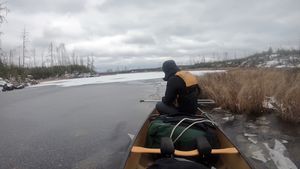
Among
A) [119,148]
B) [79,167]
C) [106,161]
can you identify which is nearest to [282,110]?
[119,148]


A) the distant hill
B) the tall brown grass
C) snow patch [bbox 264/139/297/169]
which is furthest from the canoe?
the distant hill

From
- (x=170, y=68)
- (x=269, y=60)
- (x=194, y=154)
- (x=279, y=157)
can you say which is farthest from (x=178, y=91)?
(x=269, y=60)

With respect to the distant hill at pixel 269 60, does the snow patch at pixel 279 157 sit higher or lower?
lower

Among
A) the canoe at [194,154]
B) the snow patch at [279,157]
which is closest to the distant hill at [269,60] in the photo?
the snow patch at [279,157]

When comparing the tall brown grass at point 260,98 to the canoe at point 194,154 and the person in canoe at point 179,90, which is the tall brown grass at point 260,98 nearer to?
the person in canoe at point 179,90

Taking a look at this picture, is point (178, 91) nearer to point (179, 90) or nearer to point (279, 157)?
point (179, 90)

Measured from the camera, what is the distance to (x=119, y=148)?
5.69 meters

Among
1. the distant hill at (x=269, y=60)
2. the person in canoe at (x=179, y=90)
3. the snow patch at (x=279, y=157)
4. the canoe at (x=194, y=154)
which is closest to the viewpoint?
the canoe at (x=194, y=154)

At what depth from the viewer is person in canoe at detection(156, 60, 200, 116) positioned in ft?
17.2

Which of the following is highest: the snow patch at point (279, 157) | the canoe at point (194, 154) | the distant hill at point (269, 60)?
the distant hill at point (269, 60)

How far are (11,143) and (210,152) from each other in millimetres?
4921

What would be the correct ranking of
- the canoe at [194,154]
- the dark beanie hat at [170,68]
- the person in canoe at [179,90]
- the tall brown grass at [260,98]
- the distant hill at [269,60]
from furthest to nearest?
1. the distant hill at [269,60]
2. the tall brown grass at [260,98]
3. the dark beanie hat at [170,68]
4. the person in canoe at [179,90]
5. the canoe at [194,154]

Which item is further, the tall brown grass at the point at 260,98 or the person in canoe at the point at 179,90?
the tall brown grass at the point at 260,98

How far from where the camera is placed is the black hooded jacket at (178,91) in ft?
17.2
